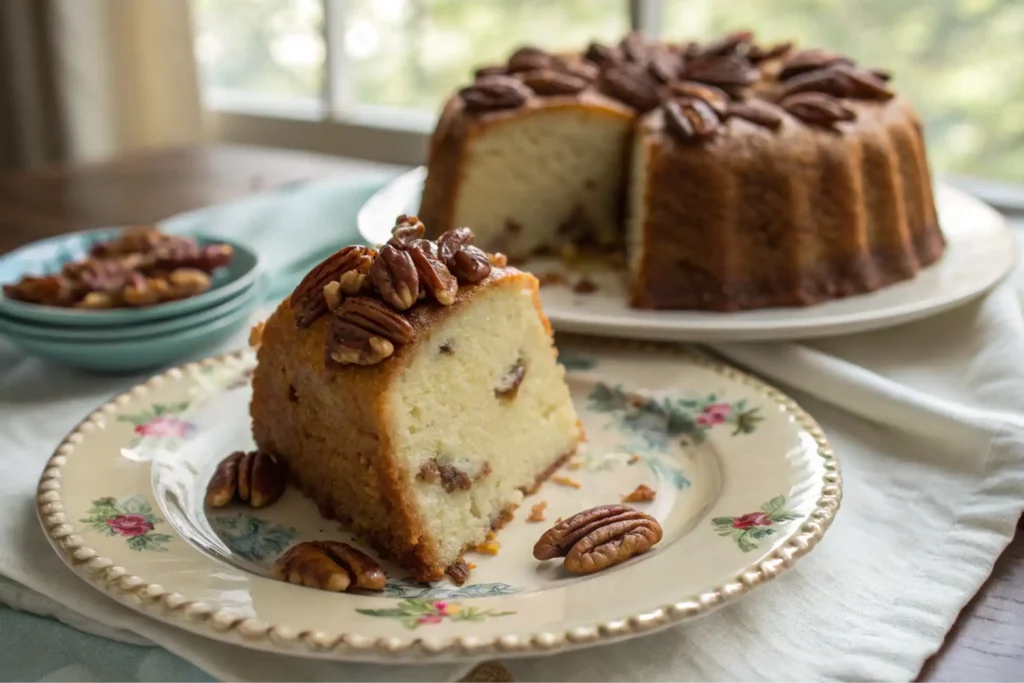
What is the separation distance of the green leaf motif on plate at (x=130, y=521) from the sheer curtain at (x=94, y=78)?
3.46 meters

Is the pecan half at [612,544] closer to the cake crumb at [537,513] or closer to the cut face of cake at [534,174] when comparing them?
the cake crumb at [537,513]

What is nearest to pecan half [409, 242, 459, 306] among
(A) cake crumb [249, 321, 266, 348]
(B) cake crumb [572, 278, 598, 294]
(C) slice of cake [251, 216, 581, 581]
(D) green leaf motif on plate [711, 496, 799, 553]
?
(C) slice of cake [251, 216, 581, 581]

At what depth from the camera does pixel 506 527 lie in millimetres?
1330

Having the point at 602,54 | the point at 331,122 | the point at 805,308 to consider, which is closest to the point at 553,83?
the point at 602,54

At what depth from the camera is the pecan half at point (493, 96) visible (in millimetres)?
2133

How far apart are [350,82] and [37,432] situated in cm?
298

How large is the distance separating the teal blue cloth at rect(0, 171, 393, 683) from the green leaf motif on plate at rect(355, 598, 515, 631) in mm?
207

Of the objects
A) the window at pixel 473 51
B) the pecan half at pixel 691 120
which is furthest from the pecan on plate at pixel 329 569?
the window at pixel 473 51

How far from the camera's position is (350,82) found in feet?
14.1

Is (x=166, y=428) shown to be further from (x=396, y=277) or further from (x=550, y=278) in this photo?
(x=550, y=278)

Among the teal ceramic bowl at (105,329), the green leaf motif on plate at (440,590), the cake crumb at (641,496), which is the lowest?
the cake crumb at (641,496)

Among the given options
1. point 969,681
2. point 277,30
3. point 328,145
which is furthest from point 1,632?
point 277,30

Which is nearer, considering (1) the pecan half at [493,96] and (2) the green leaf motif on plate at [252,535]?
(2) the green leaf motif on plate at [252,535]

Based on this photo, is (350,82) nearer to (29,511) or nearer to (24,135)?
(24,135)
